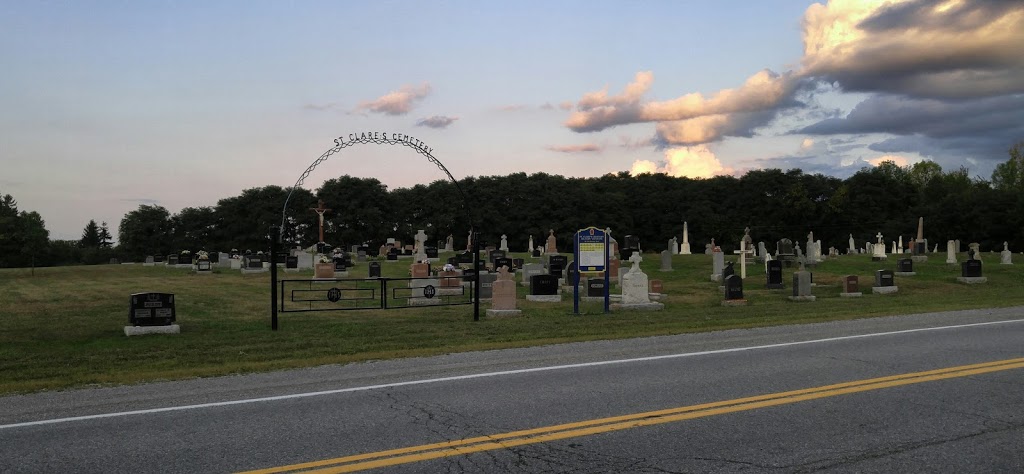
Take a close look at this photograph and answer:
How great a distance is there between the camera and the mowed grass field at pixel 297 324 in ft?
38.9

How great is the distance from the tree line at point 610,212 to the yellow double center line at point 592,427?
7206 centimetres

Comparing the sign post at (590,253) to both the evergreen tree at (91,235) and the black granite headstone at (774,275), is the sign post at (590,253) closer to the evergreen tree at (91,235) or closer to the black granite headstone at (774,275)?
the black granite headstone at (774,275)

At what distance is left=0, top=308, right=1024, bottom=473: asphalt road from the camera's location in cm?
591

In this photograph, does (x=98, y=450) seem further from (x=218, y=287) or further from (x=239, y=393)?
(x=218, y=287)

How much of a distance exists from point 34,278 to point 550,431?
4024 centimetres

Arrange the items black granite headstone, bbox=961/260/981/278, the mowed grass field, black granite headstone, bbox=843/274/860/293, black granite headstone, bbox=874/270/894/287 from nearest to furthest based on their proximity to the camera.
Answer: the mowed grass field → black granite headstone, bbox=843/274/860/293 → black granite headstone, bbox=874/270/894/287 → black granite headstone, bbox=961/260/981/278

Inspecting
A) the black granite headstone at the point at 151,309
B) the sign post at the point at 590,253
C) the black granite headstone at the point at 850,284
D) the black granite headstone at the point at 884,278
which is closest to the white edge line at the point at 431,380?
the sign post at the point at 590,253

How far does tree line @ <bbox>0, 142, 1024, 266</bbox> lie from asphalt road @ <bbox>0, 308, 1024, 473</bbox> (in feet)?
232

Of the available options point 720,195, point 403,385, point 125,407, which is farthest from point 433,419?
point 720,195

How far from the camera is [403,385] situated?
9.08 m

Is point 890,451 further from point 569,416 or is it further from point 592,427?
point 569,416

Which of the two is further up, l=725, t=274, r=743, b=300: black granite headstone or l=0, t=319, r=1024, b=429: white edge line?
l=725, t=274, r=743, b=300: black granite headstone

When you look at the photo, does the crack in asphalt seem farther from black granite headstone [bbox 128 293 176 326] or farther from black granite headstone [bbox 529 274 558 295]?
black granite headstone [bbox 529 274 558 295]

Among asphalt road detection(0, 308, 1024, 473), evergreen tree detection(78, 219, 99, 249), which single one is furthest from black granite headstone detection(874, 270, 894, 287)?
evergreen tree detection(78, 219, 99, 249)
